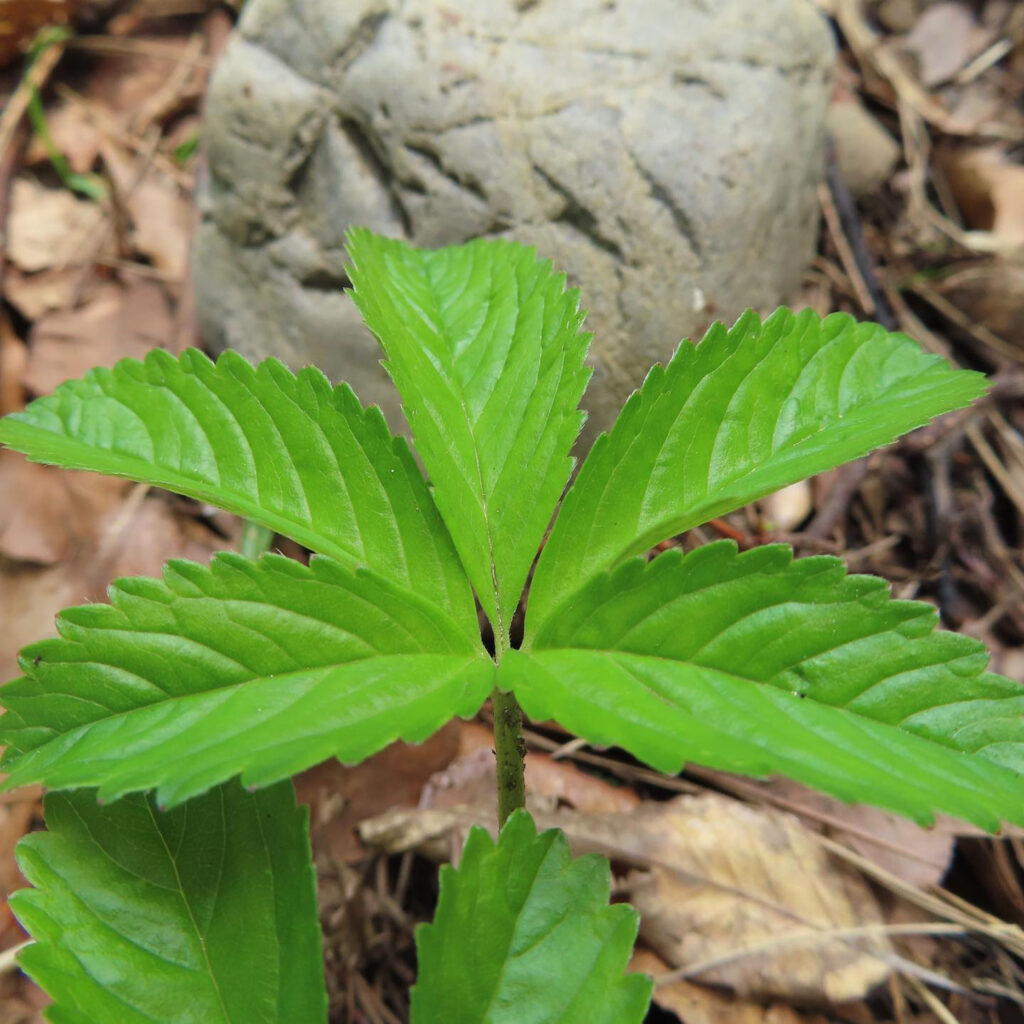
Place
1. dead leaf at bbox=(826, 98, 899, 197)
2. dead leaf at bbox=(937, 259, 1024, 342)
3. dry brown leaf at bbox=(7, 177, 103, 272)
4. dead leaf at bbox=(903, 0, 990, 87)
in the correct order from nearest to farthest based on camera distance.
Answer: dead leaf at bbox=(937, 259, 1024, 342) < dry brown leaf at bbox=(7, 177, 103, 272) < dead leaf at bbox=(826, 98, 899, 197) < dead leaf at bbox=(903, 0, 990, 87)

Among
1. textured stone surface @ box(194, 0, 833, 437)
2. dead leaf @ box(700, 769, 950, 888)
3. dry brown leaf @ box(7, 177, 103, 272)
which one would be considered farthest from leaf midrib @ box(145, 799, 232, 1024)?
dry brown leaf @ box(7, 177, 103, 272)

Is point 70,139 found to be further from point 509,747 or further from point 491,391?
point 509,747

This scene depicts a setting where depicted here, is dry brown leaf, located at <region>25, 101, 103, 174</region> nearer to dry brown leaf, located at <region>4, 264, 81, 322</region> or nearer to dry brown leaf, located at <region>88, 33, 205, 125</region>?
dry brown leaf, located at <region>88, 33, 205, 125</region>

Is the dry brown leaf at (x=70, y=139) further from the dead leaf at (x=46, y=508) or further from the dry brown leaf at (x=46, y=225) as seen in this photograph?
the dead leaf at (x=46, y=508)

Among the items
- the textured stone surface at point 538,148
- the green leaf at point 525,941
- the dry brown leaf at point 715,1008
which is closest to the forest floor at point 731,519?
the dry brown leaf at point 715,1008

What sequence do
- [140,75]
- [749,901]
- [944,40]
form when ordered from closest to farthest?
[749,901]
[140,75]
[944,40]

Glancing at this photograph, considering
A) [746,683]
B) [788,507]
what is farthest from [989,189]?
[746,683]
